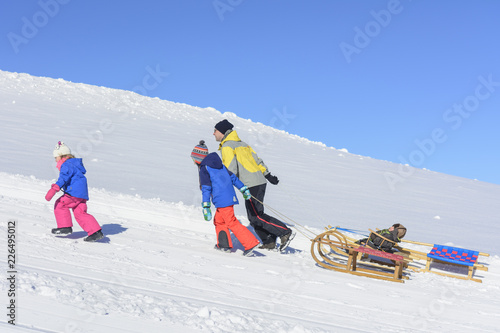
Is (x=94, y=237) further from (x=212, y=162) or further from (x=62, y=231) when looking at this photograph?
(x=212, y=162)

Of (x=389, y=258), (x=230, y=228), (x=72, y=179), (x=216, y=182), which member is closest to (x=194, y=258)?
(x=230, y=228)

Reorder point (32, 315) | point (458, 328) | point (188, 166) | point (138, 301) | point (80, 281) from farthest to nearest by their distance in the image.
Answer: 1. point (188, 166)
2. point (458, 328)
3. point (80, 281)
4. point (138, 301)
5. point (32, 315)

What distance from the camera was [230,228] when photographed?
19.8 ft

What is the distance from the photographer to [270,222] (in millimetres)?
6586

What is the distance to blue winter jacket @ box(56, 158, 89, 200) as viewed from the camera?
5.66 m

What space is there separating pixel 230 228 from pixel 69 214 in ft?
6.46

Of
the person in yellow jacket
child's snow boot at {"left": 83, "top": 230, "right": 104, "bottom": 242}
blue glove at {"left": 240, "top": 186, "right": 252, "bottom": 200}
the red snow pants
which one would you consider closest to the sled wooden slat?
the person in yellow jacket

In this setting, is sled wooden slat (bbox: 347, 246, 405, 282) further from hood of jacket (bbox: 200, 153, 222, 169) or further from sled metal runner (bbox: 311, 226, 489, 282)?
hood of jacket (bbox: 200, 153, 222, 169)

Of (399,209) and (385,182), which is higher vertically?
(385,182)

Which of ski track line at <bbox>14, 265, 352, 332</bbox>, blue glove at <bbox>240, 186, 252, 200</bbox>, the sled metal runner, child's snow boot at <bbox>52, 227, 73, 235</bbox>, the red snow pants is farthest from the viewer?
blue glove at <bbox>240, 186, 252, 200</bbox>

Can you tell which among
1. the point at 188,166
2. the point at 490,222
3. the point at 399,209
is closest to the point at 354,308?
the point at 399,209

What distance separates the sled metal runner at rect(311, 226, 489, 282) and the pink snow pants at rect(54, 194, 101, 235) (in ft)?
9.14

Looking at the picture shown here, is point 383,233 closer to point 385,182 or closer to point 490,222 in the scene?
point 490,222

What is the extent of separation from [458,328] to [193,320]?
238cm
